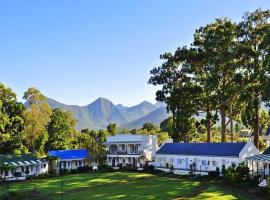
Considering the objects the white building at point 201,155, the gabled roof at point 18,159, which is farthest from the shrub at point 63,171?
the white building at point 201,155

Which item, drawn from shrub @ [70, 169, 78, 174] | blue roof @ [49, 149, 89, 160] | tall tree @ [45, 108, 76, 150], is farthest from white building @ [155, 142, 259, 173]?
tall tree @ [45, 108, 76, 150]

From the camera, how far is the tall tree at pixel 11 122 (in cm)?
8081

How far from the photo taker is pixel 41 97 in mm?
83312

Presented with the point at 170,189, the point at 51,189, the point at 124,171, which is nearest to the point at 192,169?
the point at 124,171

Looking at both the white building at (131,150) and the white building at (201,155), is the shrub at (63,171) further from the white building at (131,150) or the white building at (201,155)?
the white building at (201,155)

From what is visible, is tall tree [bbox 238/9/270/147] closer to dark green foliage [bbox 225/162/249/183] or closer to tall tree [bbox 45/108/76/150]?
dark green foliage [bbox 225/162/249/183]

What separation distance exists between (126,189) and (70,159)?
1326 inches

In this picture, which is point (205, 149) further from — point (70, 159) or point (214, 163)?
point (70, 159)

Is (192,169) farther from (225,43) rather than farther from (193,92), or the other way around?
(225,43)

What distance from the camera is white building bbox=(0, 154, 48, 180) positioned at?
71500mm

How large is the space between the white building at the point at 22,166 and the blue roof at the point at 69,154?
4.35 m

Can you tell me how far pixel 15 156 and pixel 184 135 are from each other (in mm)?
36598

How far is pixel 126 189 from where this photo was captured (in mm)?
51156

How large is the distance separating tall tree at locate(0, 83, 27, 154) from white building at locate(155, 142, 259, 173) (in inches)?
1078
